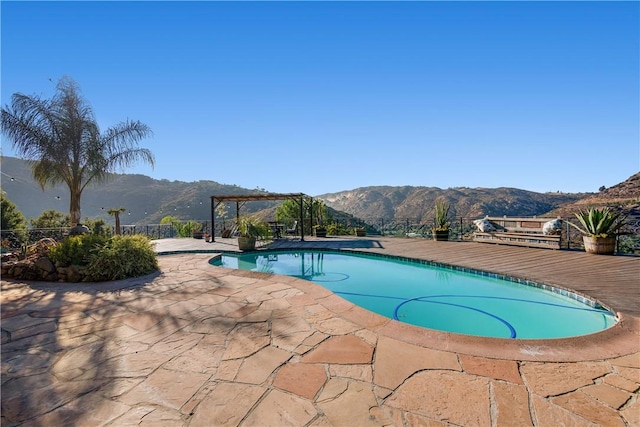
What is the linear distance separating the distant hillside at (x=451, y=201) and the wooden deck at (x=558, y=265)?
34060mm

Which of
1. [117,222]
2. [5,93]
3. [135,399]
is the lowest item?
[135,399]

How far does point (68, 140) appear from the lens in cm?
788

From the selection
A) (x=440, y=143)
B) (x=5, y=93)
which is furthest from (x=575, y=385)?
(x=440, y=143)

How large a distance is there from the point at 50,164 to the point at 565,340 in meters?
11.3

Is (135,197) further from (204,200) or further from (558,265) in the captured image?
(558,265)

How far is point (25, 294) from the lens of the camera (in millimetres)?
4027

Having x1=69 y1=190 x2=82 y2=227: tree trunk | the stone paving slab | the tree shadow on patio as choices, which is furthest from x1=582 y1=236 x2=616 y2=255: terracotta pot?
x1=69 y1=190 x2=82 y2=227: tree trunk

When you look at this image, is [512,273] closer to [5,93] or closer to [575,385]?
[575,385]

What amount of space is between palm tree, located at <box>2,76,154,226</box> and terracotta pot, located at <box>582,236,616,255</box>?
41.3 ft

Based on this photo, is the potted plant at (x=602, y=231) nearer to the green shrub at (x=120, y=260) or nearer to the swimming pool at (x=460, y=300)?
the swimming pool at (x=460, y=300)

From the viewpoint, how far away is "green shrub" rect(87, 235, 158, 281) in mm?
4816

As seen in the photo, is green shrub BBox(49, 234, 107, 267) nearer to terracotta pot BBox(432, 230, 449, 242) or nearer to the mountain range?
terracotta pot BBox(432, 230, 449, 242)

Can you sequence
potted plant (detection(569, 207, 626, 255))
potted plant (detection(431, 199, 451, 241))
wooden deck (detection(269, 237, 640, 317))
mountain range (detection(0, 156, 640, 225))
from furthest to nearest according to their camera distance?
1. mountain range (detection(0, 156, 640, 225))
2. potted plant (detection(431, 199, 451, 241))
3. potted plant (detection(569, 207, 626, 255))
4. wooden deck (detection(269, 237, 640, 317))

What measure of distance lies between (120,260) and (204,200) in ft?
146
